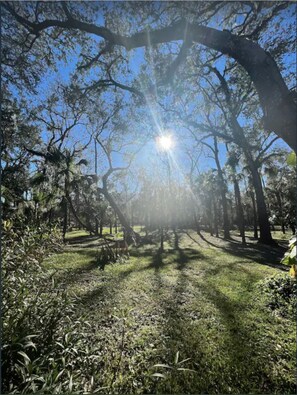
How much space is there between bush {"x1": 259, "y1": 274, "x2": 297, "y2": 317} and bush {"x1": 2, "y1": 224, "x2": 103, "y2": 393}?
10.8ft

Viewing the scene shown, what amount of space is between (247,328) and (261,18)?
19.5 ft

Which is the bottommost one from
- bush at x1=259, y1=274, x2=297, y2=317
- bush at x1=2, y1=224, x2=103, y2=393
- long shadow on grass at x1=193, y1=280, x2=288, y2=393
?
long shadow on grass at x1=193, y1=280, x2=288, y2=393

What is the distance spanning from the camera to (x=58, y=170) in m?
15.4

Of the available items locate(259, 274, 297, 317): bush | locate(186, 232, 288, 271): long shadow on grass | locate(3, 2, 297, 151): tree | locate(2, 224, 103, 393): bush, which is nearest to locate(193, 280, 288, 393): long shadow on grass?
locate(259, 274, 297, 317): bush

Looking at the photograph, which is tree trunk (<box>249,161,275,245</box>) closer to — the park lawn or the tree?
the park lawn

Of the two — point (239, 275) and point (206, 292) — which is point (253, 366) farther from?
point (239, 275)

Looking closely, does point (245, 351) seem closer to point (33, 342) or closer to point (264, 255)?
point (33, 342)

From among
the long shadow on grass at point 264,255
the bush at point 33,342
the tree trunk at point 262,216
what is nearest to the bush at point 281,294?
the long shadow on grass at point 264,255

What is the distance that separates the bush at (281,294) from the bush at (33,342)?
10.8 ft

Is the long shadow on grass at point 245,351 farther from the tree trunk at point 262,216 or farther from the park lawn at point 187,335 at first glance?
the tree trunk at point 262,216

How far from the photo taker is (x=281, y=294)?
4508 millimetres

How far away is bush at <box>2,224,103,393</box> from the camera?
1.84m

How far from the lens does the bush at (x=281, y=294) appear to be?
13.0 feet

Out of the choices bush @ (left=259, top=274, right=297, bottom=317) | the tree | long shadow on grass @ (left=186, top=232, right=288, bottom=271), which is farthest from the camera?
long shadow on grass @ (left=186, top=232, right=288, bottom=271)
